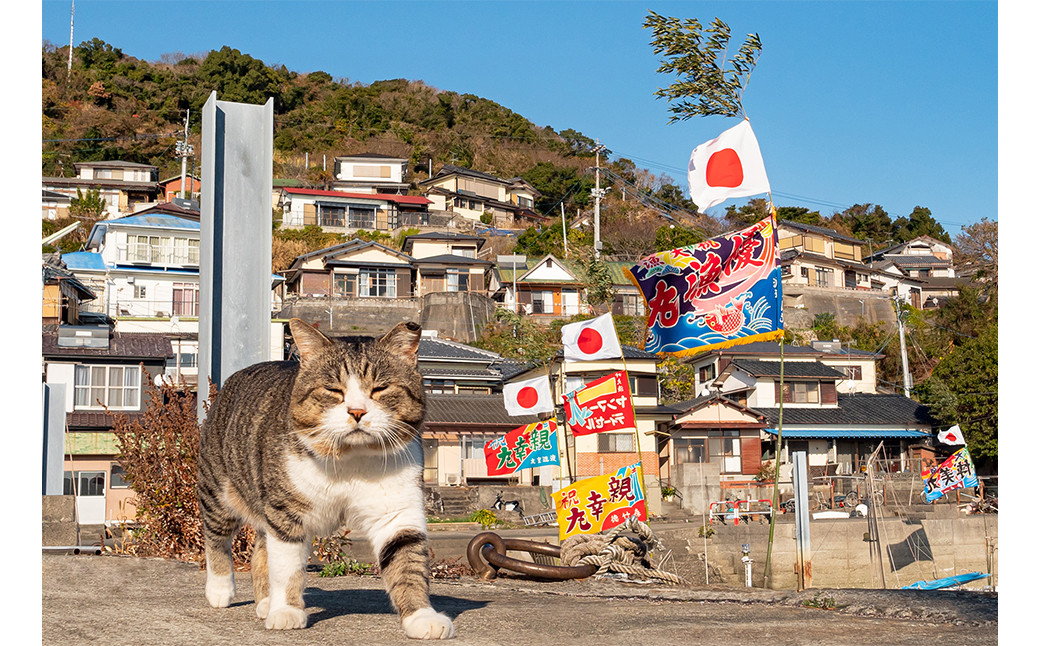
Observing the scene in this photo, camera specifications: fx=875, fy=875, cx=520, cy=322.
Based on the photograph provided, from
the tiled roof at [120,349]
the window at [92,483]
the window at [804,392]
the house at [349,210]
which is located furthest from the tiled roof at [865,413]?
the house at [349,210]

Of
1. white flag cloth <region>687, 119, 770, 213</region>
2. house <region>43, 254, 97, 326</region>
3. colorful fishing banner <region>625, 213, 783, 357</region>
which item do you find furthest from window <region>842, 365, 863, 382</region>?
white flag cloth <region>687, 119, 770, 213</region>

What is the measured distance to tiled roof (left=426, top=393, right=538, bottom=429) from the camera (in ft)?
103

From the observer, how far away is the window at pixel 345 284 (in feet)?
153

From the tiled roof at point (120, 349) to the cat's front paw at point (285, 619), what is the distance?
25.8 meters

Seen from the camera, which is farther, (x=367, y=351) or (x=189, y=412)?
(x=189, y=412)

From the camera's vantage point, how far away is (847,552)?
18.6m

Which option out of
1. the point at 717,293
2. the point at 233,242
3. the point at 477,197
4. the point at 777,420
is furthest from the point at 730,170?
the point at 477,197

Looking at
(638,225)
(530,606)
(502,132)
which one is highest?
(502,132)

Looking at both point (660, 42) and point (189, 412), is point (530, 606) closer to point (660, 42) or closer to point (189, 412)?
point (189, 412)

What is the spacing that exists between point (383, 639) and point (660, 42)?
730 cm

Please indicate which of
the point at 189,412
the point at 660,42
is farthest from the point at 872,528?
the point at 189,412

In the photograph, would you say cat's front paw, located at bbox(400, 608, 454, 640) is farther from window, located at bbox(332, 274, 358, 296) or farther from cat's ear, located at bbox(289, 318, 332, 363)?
window, located at bbox(332, 274, 358, 296)

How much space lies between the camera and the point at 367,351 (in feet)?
10.6

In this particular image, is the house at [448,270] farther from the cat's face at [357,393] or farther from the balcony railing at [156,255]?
the cat's face at [357,393]
